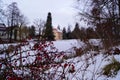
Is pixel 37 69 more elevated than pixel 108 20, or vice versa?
pixel 108 20

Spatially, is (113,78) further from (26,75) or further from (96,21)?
A: (96,21)

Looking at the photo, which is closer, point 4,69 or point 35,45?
point 4,69

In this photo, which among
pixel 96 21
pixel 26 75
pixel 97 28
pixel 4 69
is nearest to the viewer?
Answer: pixel 4 69

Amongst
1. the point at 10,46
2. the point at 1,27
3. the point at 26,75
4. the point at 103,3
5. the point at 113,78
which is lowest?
the point at 113,78

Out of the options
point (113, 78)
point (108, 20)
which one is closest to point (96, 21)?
point (108, 20)

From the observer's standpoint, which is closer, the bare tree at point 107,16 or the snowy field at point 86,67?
the snowy field at point 86,67

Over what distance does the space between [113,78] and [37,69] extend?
5992mm

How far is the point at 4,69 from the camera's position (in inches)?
139

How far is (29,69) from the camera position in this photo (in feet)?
12.3

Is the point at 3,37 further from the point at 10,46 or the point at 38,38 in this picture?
the point at 38,38

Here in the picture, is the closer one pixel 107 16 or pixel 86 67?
pixel 86 67

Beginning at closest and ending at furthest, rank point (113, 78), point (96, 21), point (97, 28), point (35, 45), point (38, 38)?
point (35, 45) → point (38, 38) → point (113, 78) → point (97, 28) → point (96, 21)

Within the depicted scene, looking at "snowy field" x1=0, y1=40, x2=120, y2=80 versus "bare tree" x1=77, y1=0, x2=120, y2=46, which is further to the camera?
"bare tree" x1=77, y1=0, x2=120, y2=46

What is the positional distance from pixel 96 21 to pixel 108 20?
120 cm
